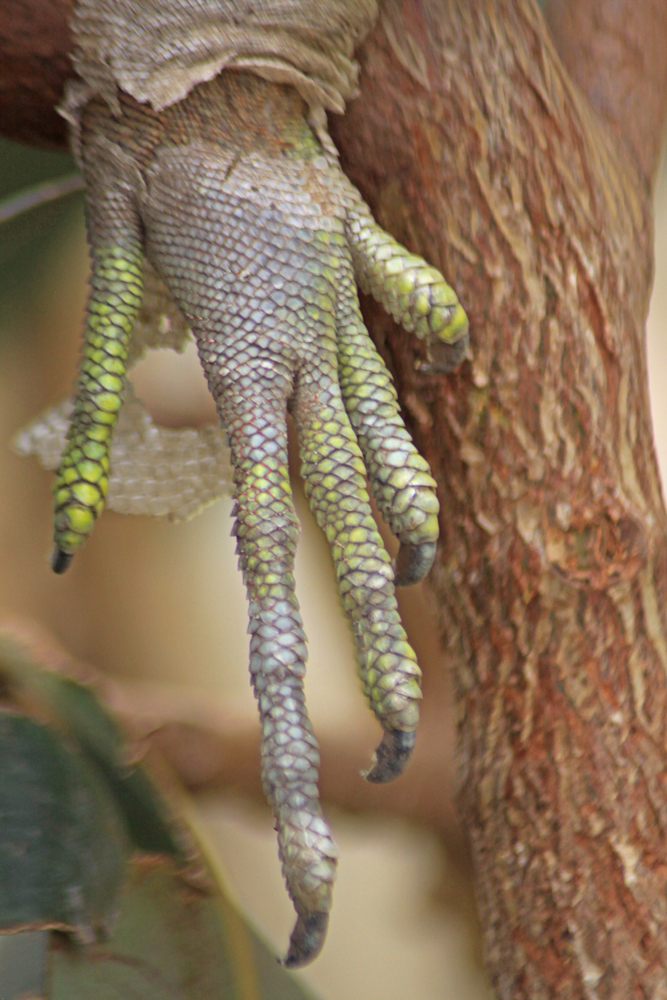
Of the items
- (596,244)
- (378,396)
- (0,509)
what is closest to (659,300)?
(596,244)

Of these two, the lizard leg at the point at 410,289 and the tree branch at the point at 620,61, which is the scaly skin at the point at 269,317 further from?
the tree branch at the point at 620,61

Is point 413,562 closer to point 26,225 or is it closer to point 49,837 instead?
point 49,837

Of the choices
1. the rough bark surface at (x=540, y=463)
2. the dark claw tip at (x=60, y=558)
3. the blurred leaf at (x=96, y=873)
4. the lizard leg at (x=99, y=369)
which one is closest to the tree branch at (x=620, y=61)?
the rough bark surface at (x=540, y=463)

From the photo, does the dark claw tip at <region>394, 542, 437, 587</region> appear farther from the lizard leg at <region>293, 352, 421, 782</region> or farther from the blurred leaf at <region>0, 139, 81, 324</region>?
the blurred leaf at <region>0, 139, 81, 324</region>

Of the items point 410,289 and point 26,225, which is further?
point 26,225

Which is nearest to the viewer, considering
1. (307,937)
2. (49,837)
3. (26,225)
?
(307,937)

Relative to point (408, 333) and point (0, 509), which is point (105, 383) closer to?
point (408, 333)

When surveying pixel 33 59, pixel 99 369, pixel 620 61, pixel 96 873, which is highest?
pixel 620 61

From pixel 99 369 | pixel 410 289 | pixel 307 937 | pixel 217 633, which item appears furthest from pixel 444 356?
pixel 217 633
